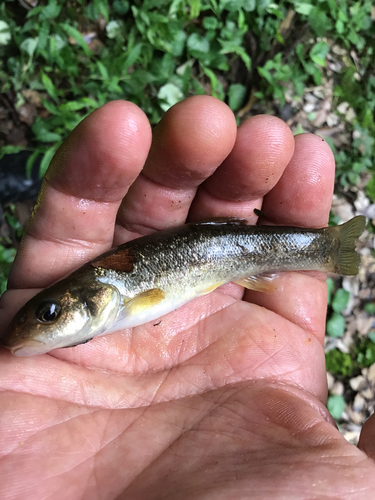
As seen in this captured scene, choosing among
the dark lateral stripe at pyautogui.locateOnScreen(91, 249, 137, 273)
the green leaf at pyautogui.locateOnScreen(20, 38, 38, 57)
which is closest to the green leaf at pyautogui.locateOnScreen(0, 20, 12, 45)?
the green leaf at pyautogui.locateOnScreen(20, 38, 38, 57)

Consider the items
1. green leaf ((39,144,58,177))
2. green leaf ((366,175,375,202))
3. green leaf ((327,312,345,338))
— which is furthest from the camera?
green leaf ((366,175,375,202))

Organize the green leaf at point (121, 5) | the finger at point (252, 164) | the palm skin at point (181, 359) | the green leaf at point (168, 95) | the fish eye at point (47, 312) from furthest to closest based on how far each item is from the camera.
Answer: the green leaf at point (121, 5)
the green leaf at point (168, 95)
the finger at point (252, 164)
the fish eye at point (47, 312)
the palm skin at point (181, 359)

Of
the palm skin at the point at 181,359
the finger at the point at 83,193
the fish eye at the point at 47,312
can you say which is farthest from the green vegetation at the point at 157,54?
the fish eye at the point at 47,312

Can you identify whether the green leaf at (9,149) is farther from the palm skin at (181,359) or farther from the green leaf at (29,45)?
the palm skin at (181,359)

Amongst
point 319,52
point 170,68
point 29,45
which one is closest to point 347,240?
point 170,68

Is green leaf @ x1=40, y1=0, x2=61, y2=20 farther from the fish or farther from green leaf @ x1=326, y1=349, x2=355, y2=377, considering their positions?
green leaf @ x1=326, y1=349, x2=355, y2=377

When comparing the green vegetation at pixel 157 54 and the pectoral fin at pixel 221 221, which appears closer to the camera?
the pectoral fin at pixel 221 221

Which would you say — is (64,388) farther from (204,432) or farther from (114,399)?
(204,432)
